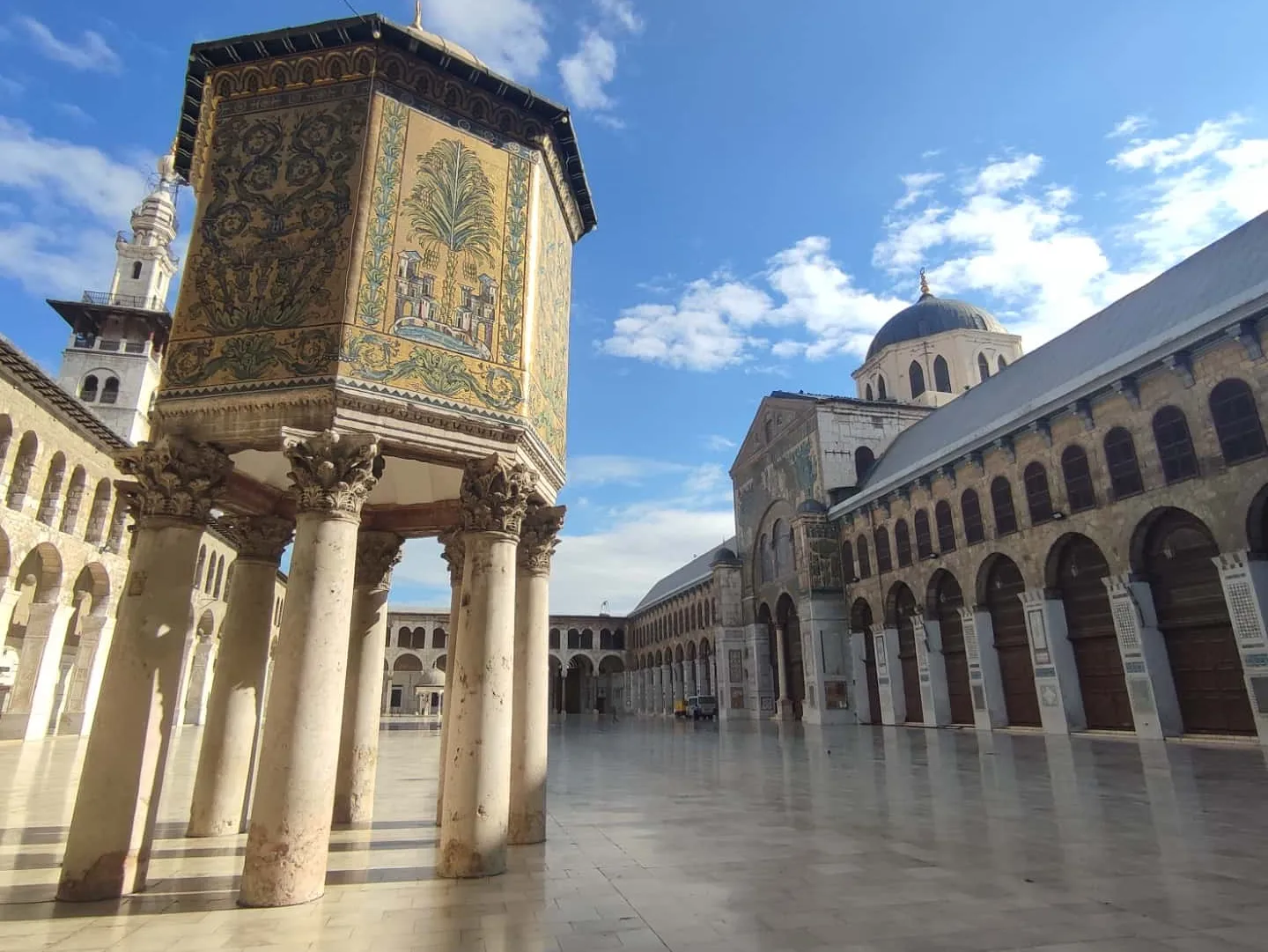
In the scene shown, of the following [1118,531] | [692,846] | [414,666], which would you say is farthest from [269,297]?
[414,666]

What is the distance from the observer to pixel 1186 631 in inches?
733

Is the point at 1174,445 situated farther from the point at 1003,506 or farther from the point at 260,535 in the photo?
the point at 260,535

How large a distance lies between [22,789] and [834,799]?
13058mm

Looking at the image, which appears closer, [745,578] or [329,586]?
[329,586]

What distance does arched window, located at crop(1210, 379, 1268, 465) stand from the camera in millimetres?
16578

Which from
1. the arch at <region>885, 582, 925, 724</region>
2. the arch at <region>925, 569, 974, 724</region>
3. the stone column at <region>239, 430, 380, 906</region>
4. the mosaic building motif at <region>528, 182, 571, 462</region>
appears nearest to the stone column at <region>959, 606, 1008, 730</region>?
the arch at <region>925, 569, 974, 724</region>

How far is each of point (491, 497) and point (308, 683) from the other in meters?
2.30

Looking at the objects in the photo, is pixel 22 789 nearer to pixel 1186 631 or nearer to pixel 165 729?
pixel 165 729

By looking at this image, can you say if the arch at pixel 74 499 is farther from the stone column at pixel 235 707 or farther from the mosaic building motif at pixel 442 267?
the mosaic building motif at pixel 442 267

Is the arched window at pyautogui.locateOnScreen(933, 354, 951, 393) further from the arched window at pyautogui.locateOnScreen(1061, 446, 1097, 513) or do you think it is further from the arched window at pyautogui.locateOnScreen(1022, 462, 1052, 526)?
the arched window at pyautogui.locateOnScreen(1061, 446, 1097, 513)

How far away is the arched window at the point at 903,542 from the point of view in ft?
95.5

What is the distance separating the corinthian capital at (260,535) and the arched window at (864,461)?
99.2 feet

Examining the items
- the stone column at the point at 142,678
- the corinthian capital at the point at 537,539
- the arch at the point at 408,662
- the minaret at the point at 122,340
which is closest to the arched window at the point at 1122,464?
the corinthian capital at the point at 537,539

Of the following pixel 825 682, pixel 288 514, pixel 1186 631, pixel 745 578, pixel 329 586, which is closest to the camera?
pixel 329 586
